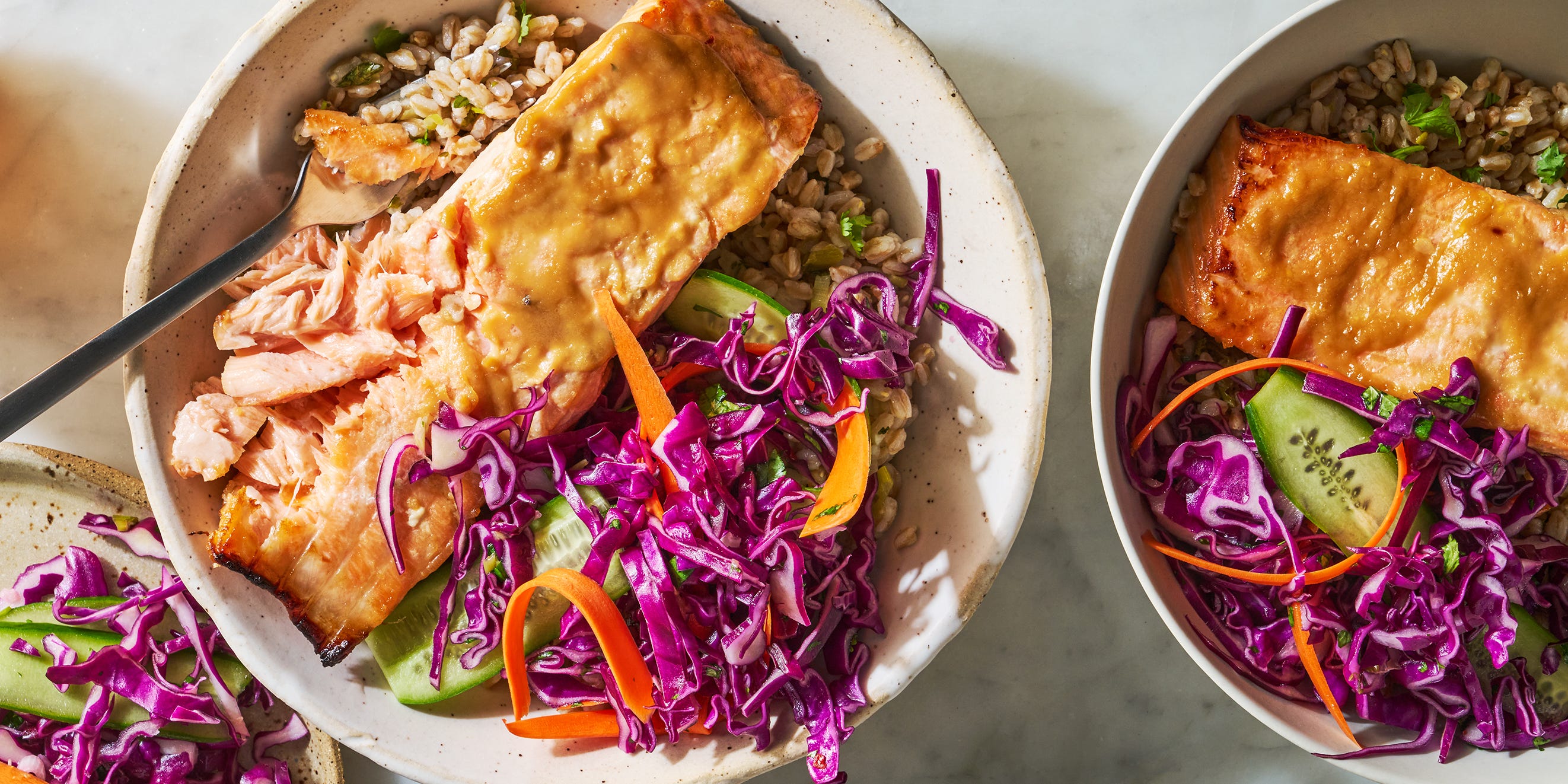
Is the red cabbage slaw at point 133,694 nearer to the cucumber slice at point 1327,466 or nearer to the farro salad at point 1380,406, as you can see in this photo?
the farro salad at point 1380,406

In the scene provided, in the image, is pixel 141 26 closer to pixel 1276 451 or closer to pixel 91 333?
pixel 91 333

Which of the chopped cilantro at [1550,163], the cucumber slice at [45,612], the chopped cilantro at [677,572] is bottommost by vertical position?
the cucumber slice at [45,612]

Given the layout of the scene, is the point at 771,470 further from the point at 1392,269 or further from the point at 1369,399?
the point at 1392,269

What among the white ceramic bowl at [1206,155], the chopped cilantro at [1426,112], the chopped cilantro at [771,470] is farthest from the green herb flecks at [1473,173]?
the chopped cilantro at [771,470]

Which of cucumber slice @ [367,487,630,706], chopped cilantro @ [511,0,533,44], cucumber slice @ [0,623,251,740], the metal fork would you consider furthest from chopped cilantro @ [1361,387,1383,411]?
cucumber slice @ [0,623,251,740]

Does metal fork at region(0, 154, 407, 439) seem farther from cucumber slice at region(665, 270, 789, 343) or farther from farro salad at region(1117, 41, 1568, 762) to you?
farro salad at region(1117, 41, 1568, 762)

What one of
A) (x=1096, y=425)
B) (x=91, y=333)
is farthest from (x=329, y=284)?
(x=1096, y=425)

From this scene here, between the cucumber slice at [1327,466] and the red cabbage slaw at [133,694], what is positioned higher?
the cucumber slice at [1327,466]
